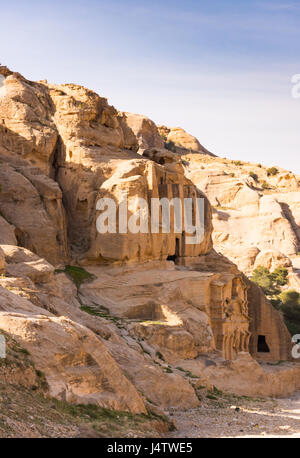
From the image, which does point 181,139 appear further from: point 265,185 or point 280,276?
point 280,276

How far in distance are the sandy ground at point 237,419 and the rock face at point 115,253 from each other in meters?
1.12

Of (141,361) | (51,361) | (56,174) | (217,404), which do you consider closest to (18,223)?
(56,174)

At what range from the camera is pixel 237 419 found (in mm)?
23578

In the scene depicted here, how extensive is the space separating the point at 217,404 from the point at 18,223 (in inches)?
520

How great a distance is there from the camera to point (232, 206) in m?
82.2

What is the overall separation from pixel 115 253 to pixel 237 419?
1382 centimetres

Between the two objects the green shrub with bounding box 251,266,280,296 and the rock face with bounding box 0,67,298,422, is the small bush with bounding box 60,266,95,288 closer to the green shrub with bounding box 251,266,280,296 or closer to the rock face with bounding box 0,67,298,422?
the rock face with bounding box 0,67,298,422

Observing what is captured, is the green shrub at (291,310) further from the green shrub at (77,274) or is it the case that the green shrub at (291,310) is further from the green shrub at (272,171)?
the green shrub at (272,171)

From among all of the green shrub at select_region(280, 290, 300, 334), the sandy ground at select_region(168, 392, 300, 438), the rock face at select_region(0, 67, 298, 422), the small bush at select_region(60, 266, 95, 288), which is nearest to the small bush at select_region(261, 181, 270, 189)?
the green shrub at select_region(280, 290, 300, 334)

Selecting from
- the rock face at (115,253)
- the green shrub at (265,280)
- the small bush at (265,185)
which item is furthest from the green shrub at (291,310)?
the small bush at (265,185)

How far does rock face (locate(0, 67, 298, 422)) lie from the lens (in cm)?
2730

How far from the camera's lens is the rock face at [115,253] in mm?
27297

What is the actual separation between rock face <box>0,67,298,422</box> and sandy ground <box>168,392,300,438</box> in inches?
44.0

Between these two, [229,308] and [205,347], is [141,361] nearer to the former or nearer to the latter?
[205,347]
